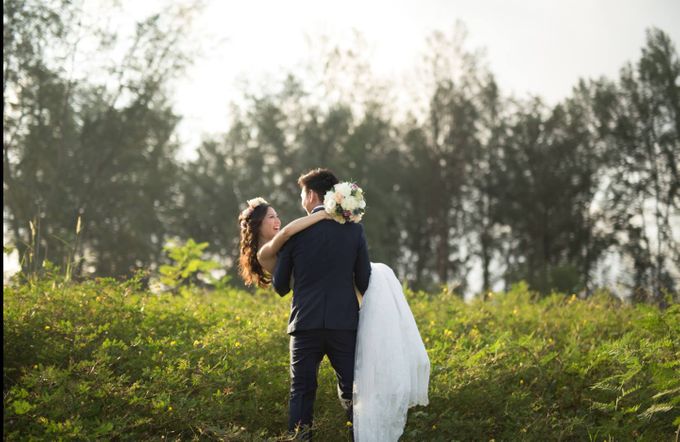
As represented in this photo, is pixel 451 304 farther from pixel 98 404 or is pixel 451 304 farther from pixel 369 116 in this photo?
pixel 369 116

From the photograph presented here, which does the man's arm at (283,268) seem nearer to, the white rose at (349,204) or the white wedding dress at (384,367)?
the white rose at (349,204)

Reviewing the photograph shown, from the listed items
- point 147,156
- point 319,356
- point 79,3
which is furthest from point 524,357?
point 147,156

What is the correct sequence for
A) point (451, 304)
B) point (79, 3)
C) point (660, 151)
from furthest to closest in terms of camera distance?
1. point (660, 151)
2. point (79, 3)
3. point (451, 304)

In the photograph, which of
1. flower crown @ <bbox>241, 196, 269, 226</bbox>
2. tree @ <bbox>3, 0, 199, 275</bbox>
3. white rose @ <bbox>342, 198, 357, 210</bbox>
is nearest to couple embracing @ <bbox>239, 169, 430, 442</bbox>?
white rose @ <bbox>342, 198, 357, 210</bbox>

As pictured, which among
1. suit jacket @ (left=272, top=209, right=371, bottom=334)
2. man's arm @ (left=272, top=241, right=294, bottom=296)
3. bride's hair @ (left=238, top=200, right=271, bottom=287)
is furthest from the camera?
bride's hair @ (left=238, top=200, right=271, bottom=287)

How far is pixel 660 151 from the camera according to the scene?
1218 inches

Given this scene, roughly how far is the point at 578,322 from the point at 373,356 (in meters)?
4.77

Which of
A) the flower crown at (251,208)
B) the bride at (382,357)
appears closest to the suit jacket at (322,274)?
the bride at (382,357)

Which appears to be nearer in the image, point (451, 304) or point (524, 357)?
point (524, 357)

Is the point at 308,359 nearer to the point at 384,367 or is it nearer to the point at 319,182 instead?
the point at 384,367

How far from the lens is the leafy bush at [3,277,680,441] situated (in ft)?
18.5

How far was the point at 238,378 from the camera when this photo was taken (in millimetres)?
6262

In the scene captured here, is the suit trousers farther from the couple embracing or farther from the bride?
the bride

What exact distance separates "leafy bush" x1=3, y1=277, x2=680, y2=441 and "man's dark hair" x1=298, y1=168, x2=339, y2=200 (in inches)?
69.5
